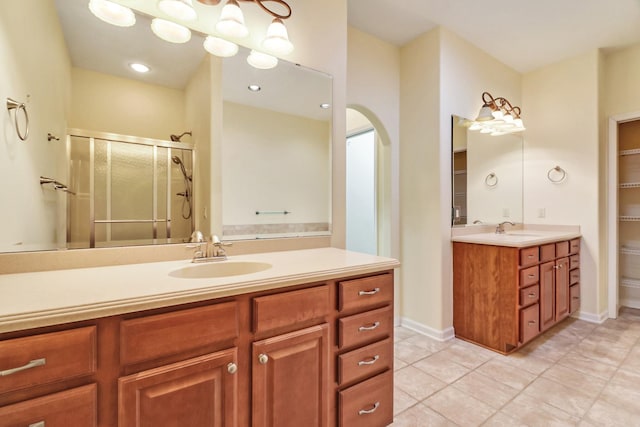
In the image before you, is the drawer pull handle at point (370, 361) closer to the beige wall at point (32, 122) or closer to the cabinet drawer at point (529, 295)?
the beige wall at point (32, 122)

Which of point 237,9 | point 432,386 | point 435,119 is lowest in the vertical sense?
point 432,386

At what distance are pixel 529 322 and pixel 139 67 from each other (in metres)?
3.09

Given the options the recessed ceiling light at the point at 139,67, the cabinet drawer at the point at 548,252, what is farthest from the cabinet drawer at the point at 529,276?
the recessed ceiling light at the point at 139,67

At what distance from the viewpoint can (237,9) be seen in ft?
4.77

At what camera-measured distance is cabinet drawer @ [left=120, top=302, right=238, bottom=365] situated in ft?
2.78

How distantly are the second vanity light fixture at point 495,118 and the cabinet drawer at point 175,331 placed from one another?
278 cm

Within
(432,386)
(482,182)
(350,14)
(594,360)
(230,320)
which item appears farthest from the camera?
(482,182)

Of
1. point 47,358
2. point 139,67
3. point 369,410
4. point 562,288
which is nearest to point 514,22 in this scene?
point 562,288

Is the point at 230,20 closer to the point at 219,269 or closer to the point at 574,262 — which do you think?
the point at 219,269

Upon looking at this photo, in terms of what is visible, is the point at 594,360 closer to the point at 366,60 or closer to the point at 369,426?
the point at 369,426

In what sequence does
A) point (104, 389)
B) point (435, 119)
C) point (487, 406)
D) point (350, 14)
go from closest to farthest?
point (104, 389) < point (487, 406) < point (350, 14) < point (435, 119)

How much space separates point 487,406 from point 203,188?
202 cm

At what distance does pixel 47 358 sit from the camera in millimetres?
746

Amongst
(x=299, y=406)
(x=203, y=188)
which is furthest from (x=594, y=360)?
(x=203, y=188)
